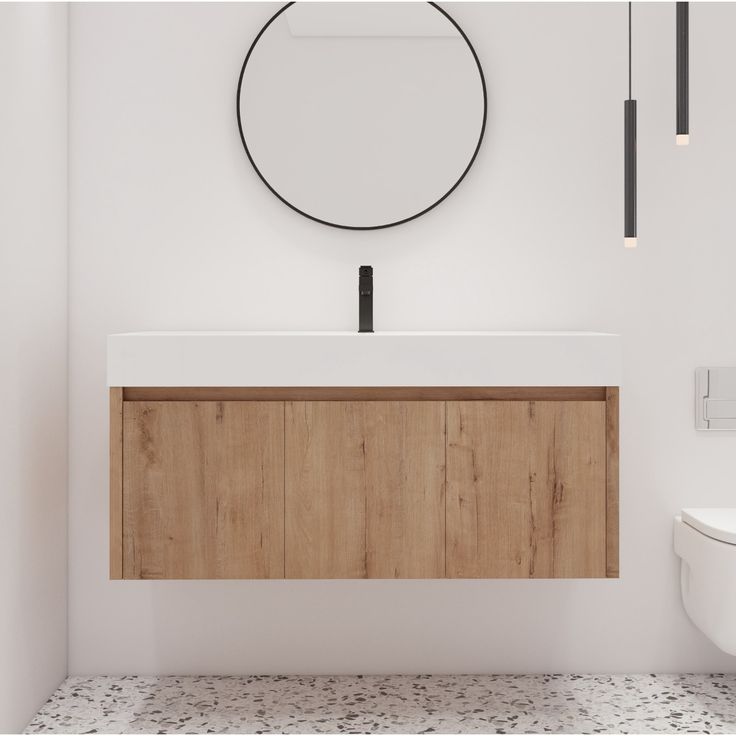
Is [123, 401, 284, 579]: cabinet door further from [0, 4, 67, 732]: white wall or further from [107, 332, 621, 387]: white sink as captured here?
[0, 4, 67, 732]: white wall

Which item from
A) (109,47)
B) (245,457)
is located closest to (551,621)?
(245,457)

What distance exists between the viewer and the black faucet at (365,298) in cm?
214

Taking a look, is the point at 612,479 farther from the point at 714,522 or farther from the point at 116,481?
the point at 116,481

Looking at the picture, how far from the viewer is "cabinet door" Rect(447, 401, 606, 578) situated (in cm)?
181

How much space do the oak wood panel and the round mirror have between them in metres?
0.64

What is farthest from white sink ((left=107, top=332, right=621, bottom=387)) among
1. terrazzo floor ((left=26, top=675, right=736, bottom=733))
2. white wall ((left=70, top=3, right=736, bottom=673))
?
terrazzo floor ((left=26, top=675, right=736, bottom=733))

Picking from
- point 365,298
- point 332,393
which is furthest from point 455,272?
point 332,393

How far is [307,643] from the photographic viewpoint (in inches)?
90.2

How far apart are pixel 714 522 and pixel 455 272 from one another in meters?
0.99

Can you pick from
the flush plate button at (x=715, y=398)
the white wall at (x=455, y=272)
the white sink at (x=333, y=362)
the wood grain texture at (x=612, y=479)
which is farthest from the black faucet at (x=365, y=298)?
the flush plate button at (x=715, y=398)

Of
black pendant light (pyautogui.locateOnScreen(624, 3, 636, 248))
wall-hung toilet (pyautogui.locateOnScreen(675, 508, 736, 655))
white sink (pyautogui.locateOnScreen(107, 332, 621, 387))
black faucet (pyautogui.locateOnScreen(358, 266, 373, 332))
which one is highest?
black pendant light (pyautogui.locateOnScreen(624, 3, 636, 248))

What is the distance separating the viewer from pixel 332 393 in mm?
1833

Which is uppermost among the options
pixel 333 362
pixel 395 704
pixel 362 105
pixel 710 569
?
pixel 362 105

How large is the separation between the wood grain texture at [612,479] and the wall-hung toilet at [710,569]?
354mm
